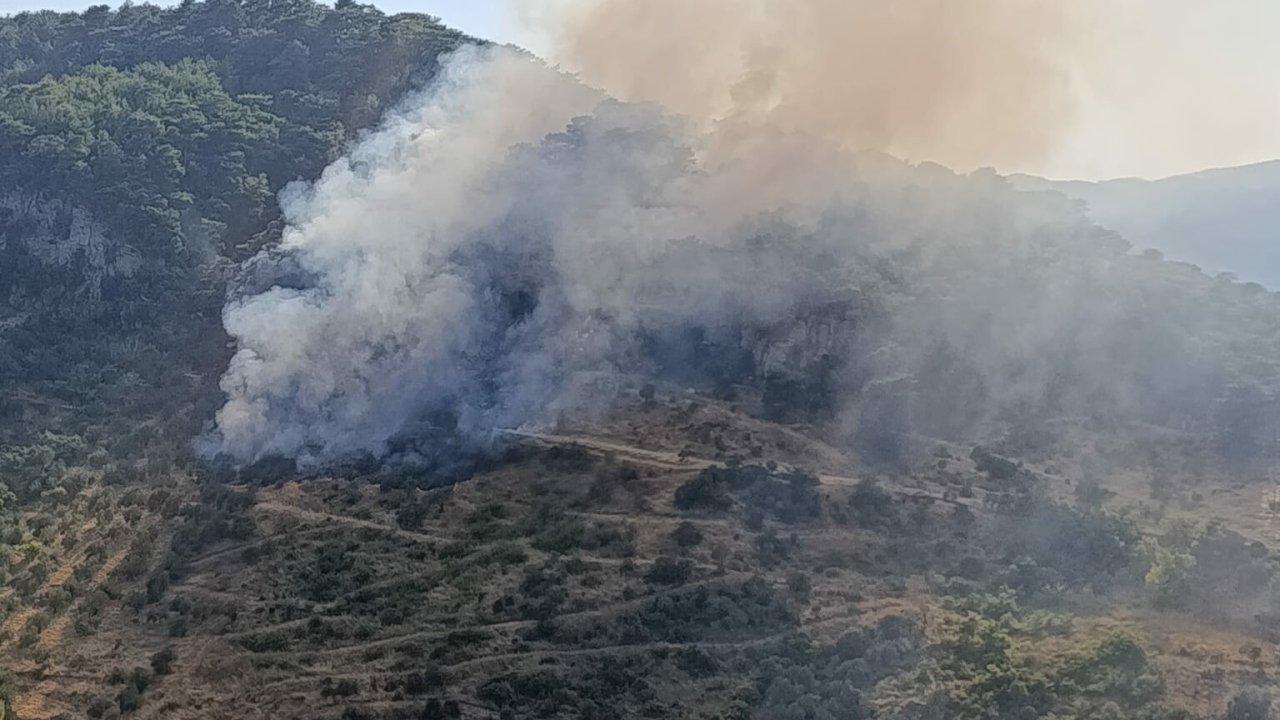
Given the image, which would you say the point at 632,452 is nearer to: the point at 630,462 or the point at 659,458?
the point at 659,458

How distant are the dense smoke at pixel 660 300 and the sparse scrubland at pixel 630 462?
246mm

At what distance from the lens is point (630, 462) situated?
150ft

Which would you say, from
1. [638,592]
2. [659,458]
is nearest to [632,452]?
[659,458]

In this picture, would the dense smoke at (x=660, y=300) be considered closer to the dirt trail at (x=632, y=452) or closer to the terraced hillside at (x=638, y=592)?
the dirt trail at (x=632, y=452)

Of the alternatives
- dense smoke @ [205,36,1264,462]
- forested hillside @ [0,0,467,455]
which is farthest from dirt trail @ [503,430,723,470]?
forested hillside @ [0,0,467,455]

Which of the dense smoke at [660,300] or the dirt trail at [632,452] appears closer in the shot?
the dirt trail at [632,452]

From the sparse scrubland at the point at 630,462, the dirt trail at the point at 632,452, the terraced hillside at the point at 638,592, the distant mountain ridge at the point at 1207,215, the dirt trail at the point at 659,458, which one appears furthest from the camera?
the distant mountain ridge at the point at 1207,215

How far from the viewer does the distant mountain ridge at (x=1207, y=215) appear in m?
81.4

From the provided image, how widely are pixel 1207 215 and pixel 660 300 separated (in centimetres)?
5372

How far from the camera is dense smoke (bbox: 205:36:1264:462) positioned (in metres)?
50.5

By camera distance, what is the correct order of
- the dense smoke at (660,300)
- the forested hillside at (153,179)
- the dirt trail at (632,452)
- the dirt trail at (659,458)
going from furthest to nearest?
the forested hillside at (153,179), the dense smoke at (660,300), the dirt trail at (632,452), the dirt trail at (659,458)

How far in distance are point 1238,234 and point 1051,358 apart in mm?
37635

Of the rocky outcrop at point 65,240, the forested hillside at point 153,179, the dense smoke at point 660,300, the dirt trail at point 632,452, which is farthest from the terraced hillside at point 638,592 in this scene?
the rocky outcrop at point 65,240

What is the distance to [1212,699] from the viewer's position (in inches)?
1248
